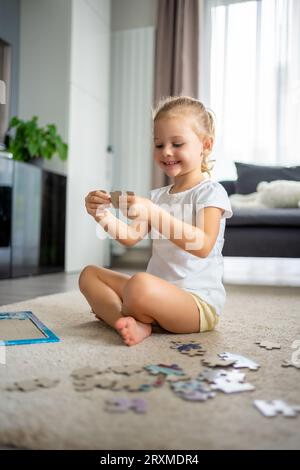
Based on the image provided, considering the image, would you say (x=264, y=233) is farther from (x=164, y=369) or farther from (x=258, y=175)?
(x=164, y=369)

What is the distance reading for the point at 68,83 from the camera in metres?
3.62

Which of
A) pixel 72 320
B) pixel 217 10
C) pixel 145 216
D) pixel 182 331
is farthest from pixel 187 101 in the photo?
pixel 217 10

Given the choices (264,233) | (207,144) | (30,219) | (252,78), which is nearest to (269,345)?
(207,144)

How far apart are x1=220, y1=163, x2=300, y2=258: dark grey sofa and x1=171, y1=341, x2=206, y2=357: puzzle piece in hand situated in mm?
1672

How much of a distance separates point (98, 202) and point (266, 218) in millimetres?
1702

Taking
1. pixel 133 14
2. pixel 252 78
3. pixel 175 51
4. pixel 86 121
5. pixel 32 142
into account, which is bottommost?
pixel 32 142

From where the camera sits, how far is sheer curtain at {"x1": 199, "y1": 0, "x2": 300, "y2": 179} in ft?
13.8

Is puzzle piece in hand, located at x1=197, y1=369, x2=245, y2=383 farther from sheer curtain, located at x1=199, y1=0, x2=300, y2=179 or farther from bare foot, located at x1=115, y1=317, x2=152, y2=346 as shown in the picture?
sheer curtain, located at x1=199, y1=0, x2=300, y2=179

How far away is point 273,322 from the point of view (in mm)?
1483

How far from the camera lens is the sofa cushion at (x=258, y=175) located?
3.25 m

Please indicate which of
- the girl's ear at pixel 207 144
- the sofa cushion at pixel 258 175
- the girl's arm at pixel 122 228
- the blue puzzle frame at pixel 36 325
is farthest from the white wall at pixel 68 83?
the girl's ear at pixel 207 144

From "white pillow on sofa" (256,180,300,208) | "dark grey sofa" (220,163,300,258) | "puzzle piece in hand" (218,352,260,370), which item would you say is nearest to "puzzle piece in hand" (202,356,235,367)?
"puzzle piece in hand" (218,352,260,370)

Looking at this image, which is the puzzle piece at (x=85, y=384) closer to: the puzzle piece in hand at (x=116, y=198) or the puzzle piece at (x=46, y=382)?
the puzzle piece at (x=46, y=382)
